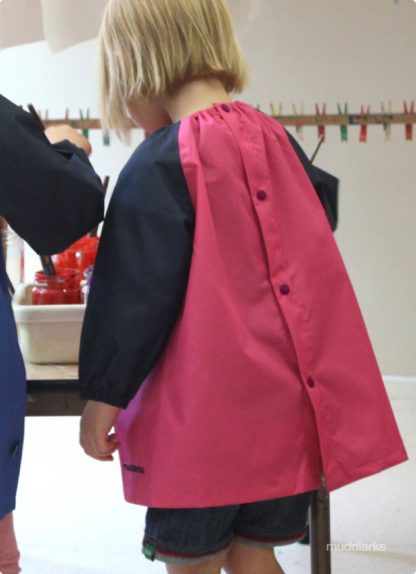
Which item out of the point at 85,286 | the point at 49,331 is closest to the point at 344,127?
the point at 85,286

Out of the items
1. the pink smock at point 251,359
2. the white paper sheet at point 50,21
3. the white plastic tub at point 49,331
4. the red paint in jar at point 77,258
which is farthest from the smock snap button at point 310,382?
the white paper sheet at point 50,21

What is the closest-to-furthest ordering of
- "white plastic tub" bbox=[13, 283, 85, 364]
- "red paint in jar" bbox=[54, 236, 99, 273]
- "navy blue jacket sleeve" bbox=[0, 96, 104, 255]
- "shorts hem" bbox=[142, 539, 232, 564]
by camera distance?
"navy blue jacket sleeve" bbox=[0, 96, 104, 255] → "shorts hem" bbox=[142, 539, 232, 564] → "white plastic tub" bbox=[13, 283, 85, 364] → "red paint in jar" bbox=[54, 236, 99, 273]

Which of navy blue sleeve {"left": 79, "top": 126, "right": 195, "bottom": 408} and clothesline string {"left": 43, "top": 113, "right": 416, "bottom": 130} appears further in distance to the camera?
clothesline string {"left": 43, "top": 113, "right": 416, "bottom": 130}

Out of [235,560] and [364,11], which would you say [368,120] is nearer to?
[364,11]

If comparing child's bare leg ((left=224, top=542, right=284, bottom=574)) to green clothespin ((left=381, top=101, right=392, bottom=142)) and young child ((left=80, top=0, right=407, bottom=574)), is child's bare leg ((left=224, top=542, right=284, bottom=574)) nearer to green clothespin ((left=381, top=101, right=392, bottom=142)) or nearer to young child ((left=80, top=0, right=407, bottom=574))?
young child ((left=80, top=0, right=407, bottom=574))

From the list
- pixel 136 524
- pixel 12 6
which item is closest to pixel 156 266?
pixel 136 524

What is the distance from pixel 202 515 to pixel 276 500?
0.12 m

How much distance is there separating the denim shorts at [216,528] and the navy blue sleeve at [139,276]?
16 centimetres

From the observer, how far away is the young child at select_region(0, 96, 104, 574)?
76 cm

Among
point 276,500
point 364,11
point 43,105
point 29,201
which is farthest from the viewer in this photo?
point 43,105

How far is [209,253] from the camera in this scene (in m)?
0.79

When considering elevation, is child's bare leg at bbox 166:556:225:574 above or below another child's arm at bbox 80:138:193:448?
below

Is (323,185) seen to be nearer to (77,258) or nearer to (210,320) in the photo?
(210,320)

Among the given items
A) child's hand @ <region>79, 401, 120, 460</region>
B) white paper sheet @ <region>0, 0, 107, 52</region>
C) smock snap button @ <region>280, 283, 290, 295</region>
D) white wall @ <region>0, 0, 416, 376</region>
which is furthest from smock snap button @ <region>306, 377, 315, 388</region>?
white paper sheet @ <region>0, 0, 107, 52</region>
